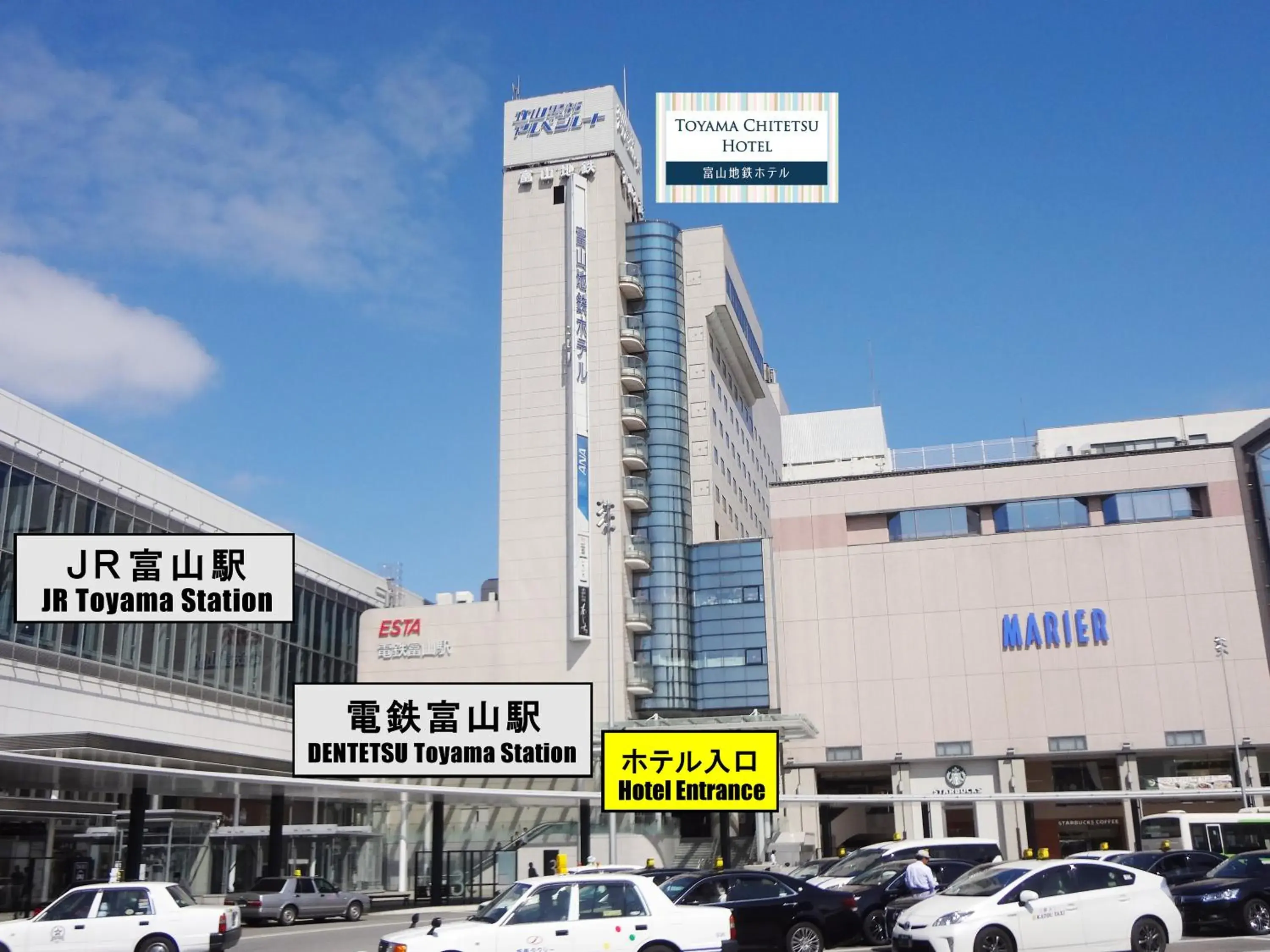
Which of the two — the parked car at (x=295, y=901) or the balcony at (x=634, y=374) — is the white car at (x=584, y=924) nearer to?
the parked car at (x=295, y=901)

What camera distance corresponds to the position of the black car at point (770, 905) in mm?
19562

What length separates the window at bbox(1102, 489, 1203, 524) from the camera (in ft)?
207

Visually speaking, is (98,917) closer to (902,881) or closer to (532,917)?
(532,917)

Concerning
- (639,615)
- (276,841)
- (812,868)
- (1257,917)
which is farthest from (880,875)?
(639,615)

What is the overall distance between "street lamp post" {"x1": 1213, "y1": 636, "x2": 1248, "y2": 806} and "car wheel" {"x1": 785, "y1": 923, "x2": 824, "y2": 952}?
150 feet

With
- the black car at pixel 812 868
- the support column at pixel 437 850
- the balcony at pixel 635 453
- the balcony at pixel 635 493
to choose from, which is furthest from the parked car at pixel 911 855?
the balcony at pixel 635 453

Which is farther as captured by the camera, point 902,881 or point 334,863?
point 334,863

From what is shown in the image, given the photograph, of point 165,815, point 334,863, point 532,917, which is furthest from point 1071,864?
point 334,863

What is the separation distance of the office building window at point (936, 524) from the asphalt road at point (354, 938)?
122ft

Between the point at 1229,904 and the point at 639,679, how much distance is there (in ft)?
161

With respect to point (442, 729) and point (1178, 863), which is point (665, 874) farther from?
point (1178, 863)

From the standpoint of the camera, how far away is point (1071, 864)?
18281mm

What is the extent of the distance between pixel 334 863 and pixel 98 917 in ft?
98.1

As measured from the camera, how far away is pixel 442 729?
27219mm
